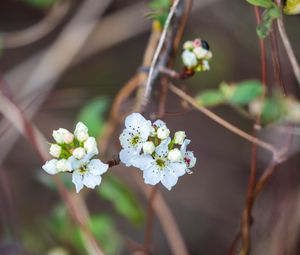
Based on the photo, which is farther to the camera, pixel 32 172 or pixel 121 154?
pixel 32 172

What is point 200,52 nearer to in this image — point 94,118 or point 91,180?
point 91,180

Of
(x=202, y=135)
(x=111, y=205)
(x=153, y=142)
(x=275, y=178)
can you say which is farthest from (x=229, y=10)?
(x=153, y=142)

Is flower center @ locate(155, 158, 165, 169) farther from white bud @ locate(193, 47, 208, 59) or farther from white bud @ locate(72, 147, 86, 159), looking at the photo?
white bud @ locate(193, 47, 208, 59)

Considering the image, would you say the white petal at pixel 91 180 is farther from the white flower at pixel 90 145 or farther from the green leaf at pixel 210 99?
the green leaf at pixel 210 99

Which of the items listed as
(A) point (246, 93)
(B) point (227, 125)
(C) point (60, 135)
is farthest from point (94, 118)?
(C) point (60, 135)

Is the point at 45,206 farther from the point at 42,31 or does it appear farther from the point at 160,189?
the point at 42,31

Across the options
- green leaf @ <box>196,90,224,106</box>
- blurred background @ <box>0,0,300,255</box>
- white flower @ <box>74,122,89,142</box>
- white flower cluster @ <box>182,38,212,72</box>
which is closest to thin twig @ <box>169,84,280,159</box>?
white flower cluster @ <box>182,38,212,72</box>

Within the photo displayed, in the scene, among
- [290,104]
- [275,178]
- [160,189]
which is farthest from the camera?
[160,189]
